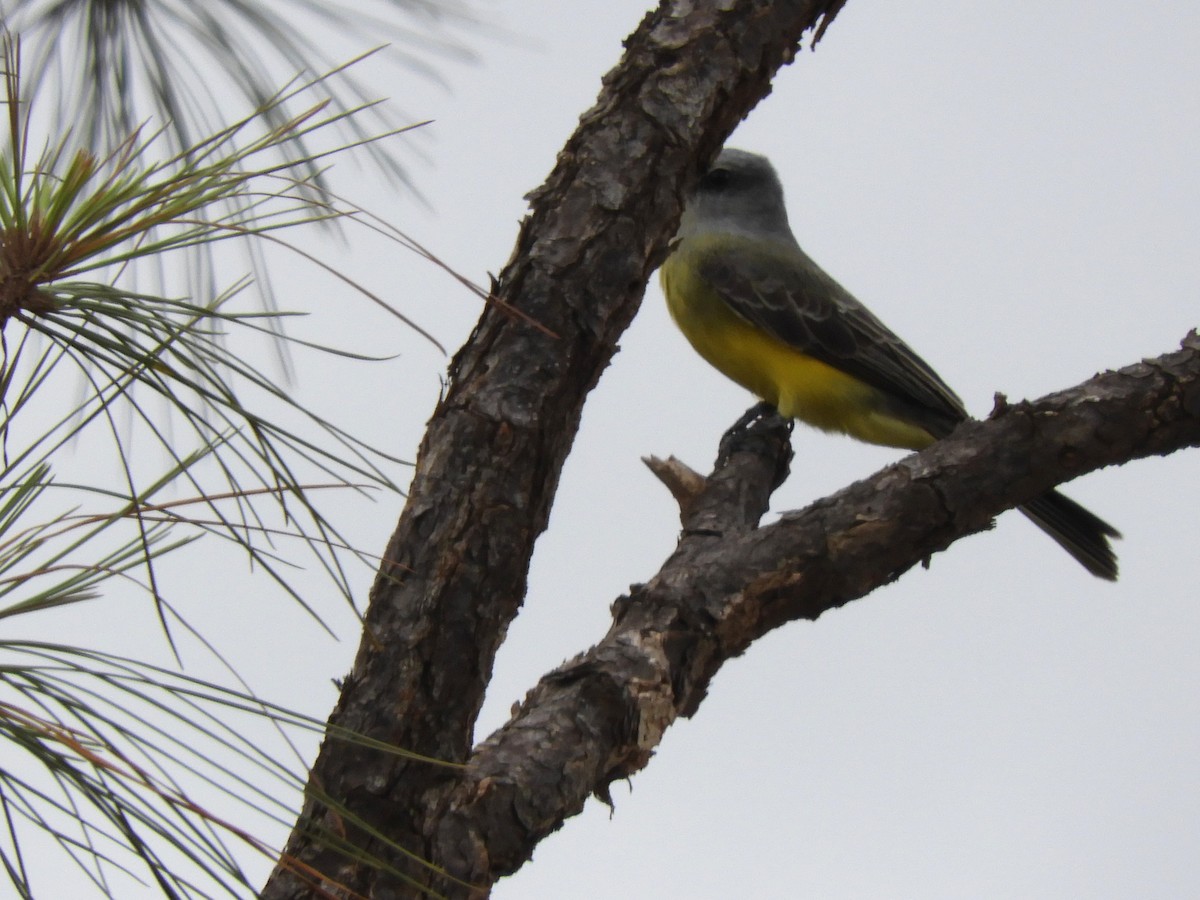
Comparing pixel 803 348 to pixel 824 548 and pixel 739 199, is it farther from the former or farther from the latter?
pixel 824 548

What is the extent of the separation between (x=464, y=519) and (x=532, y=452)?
0.49 ft

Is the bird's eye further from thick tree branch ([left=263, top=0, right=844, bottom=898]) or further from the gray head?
thick tree branch ([left=263, top=0, right=844, bottom=898])

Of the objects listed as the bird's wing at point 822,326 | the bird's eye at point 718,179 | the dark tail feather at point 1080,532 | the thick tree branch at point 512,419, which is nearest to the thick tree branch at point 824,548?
the thick tree branch at point 512,419

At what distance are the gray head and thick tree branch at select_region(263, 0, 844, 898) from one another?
2.91 metres

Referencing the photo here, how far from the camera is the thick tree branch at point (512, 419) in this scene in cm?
191

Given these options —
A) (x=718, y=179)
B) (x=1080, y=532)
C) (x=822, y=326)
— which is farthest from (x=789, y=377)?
(x=718, y=179)

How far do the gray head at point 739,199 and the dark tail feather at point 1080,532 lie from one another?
6.35 ft

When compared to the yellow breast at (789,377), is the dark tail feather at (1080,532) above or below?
below

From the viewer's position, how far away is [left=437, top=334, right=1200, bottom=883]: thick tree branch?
2215 mm

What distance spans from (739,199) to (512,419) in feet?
11.9

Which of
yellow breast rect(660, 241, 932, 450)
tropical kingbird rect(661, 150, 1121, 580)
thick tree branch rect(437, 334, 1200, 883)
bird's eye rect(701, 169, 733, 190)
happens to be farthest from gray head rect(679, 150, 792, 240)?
thick tree branch rect(437, 334, 1200, 883)

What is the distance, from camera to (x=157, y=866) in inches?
53.4

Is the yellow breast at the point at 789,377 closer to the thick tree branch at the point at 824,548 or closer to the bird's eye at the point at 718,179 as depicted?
the bird's eye at the point at 718,179

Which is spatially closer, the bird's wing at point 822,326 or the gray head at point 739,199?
the bird's wing at point 822,326
